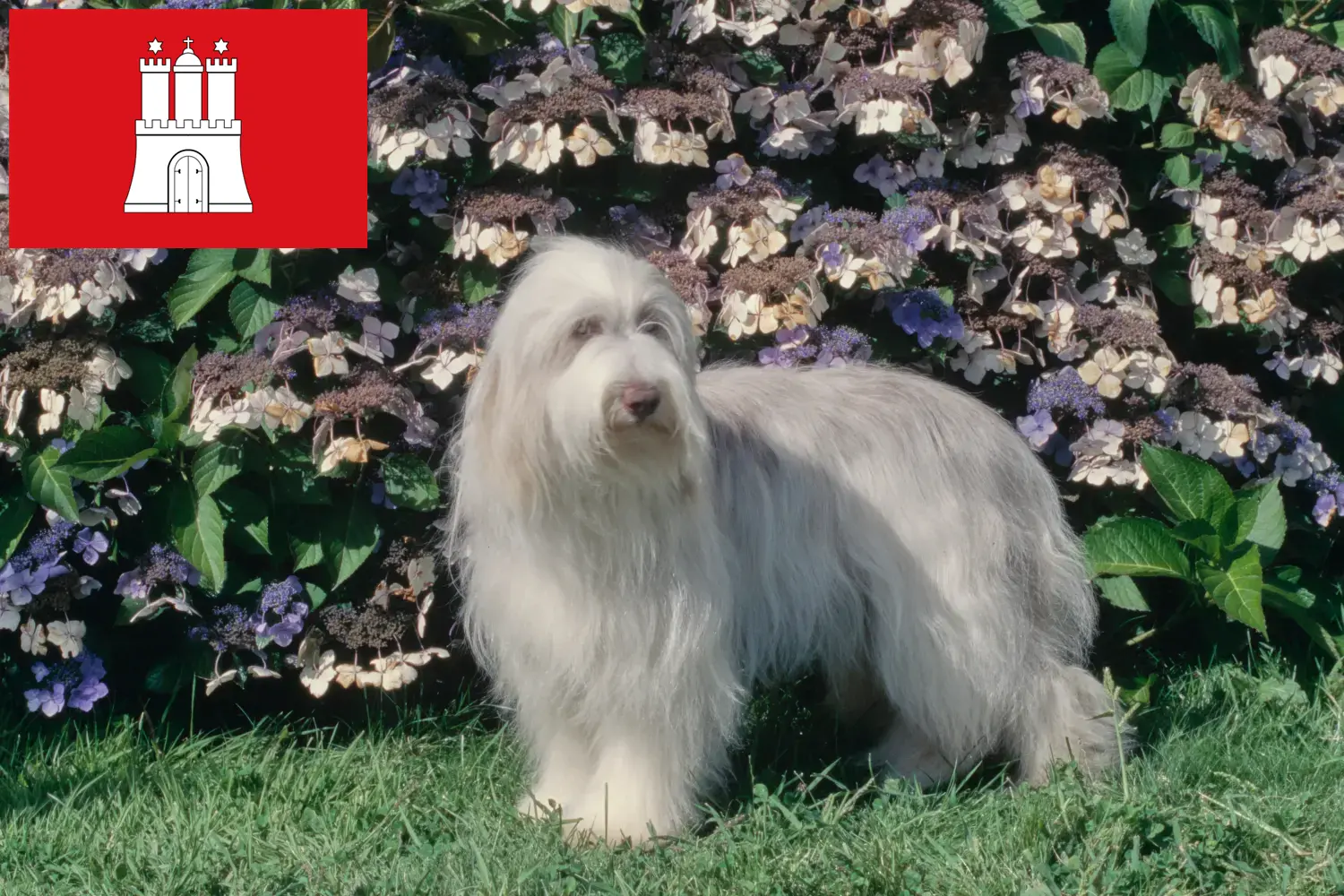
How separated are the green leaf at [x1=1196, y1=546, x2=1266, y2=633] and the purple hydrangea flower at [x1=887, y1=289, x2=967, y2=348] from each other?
1.04 m

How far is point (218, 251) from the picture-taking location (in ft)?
13.6

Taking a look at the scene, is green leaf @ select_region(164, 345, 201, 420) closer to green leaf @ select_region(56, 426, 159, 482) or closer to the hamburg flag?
green leaf @ select_region(56, 426, 159, 482)

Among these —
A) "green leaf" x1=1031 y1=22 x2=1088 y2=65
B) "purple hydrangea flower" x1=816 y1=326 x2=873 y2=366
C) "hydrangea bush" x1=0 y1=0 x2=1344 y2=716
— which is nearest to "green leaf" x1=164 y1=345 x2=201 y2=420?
"hydrangea bush" x1=0 y1=0 x2=1344 y2=716

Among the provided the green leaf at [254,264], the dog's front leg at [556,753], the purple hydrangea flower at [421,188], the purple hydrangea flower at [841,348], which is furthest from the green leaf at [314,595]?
the purple hydrangea flower at [841,348]

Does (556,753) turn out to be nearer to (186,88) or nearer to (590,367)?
(590,367)

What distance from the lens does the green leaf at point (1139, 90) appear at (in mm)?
4461

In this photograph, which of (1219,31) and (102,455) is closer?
(102,455)

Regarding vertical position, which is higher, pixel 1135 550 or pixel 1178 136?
pixel 1178 136

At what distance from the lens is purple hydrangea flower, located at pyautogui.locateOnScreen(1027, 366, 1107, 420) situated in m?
4.40

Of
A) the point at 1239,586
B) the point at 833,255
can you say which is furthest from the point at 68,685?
the point at 1239,586

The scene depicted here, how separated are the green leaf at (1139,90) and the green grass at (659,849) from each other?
187cm

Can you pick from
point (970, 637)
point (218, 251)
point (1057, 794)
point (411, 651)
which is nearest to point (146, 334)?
point (218, 251)

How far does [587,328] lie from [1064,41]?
207 cm

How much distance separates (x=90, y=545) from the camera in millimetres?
4246
